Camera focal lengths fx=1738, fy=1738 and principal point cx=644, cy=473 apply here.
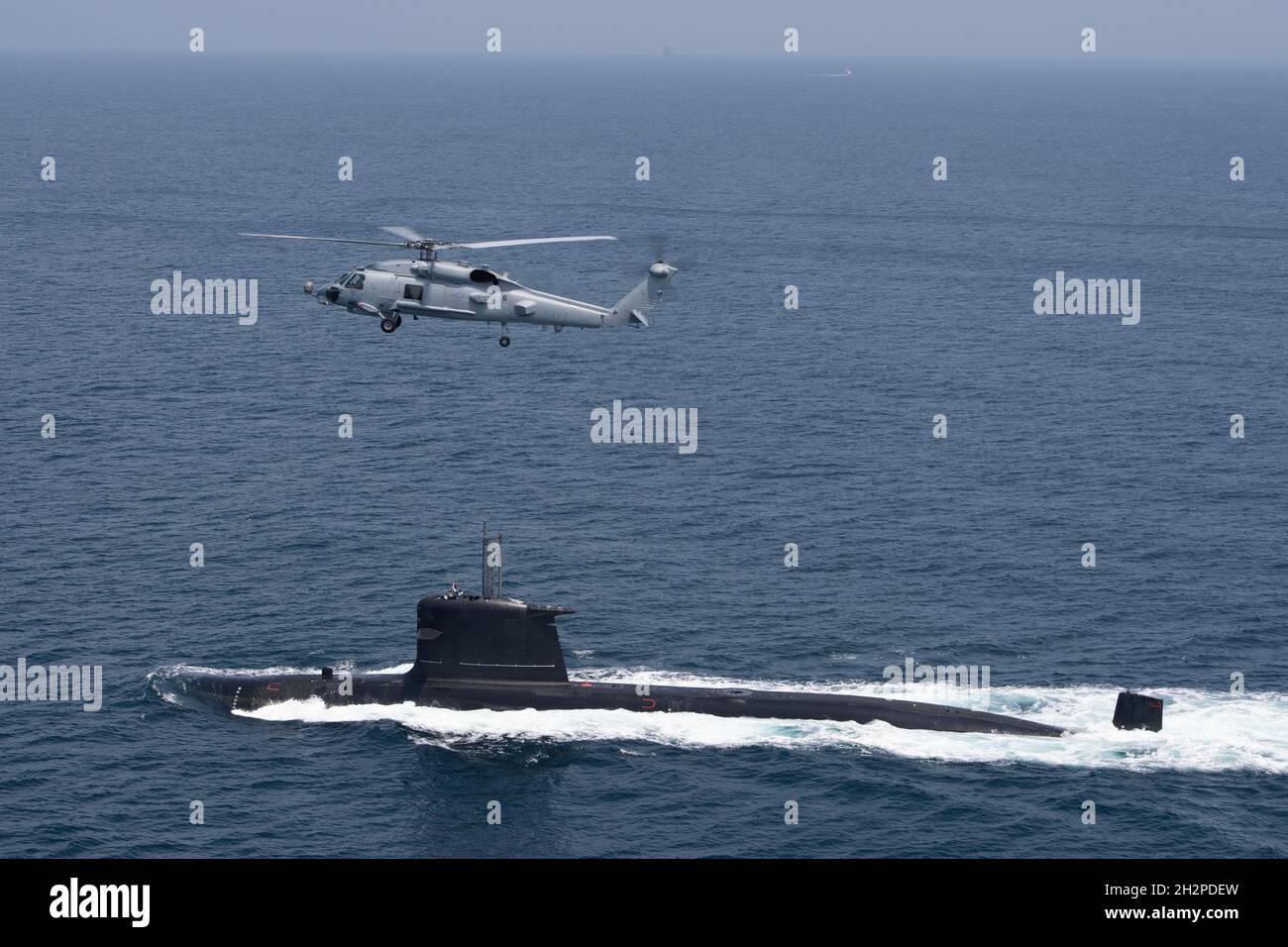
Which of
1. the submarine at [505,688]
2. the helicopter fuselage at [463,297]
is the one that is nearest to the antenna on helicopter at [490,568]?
the submarine at [505,688]

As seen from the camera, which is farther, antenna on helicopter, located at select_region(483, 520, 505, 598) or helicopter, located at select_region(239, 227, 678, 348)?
antenna on helicopter, located at select_region(483, 520, 505, 598)

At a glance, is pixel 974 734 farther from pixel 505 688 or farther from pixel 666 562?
pixel 666 562

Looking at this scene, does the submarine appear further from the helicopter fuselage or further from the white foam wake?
the helicopter fuselage

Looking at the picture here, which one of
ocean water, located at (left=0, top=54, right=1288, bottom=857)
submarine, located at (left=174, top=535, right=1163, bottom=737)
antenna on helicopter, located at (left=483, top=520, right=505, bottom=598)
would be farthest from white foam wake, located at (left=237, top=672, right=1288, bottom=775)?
antenna on helicopter, located at (left=483, top=520, right=505, bottom=598)

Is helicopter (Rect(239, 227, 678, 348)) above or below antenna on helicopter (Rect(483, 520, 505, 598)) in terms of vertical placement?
above
